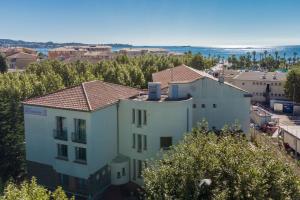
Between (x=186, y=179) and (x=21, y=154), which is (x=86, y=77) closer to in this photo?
(x=21, y=154)

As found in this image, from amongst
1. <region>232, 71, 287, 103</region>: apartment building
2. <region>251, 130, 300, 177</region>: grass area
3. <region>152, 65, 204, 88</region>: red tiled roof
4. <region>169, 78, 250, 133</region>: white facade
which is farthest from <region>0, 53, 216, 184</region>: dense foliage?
<region>251, 130, 300, 177</region>: grass area

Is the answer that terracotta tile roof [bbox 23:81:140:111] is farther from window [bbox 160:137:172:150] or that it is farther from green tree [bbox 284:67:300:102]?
green tree [bbox 284:67:300:102]

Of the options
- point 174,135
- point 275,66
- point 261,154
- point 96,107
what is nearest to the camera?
point 261,154

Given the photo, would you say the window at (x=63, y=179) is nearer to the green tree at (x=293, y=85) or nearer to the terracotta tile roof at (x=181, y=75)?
the terracotta tile roof at (x=181, y=75)

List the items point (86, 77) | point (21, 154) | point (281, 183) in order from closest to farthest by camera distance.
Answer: point (281, 183), point (21, 154), point (86, 77)

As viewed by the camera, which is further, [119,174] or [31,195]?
[119,174]

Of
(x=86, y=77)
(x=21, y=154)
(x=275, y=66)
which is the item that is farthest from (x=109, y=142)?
(x=275, y=66)

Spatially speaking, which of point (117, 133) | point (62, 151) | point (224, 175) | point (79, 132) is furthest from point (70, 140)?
point (224, 175)
